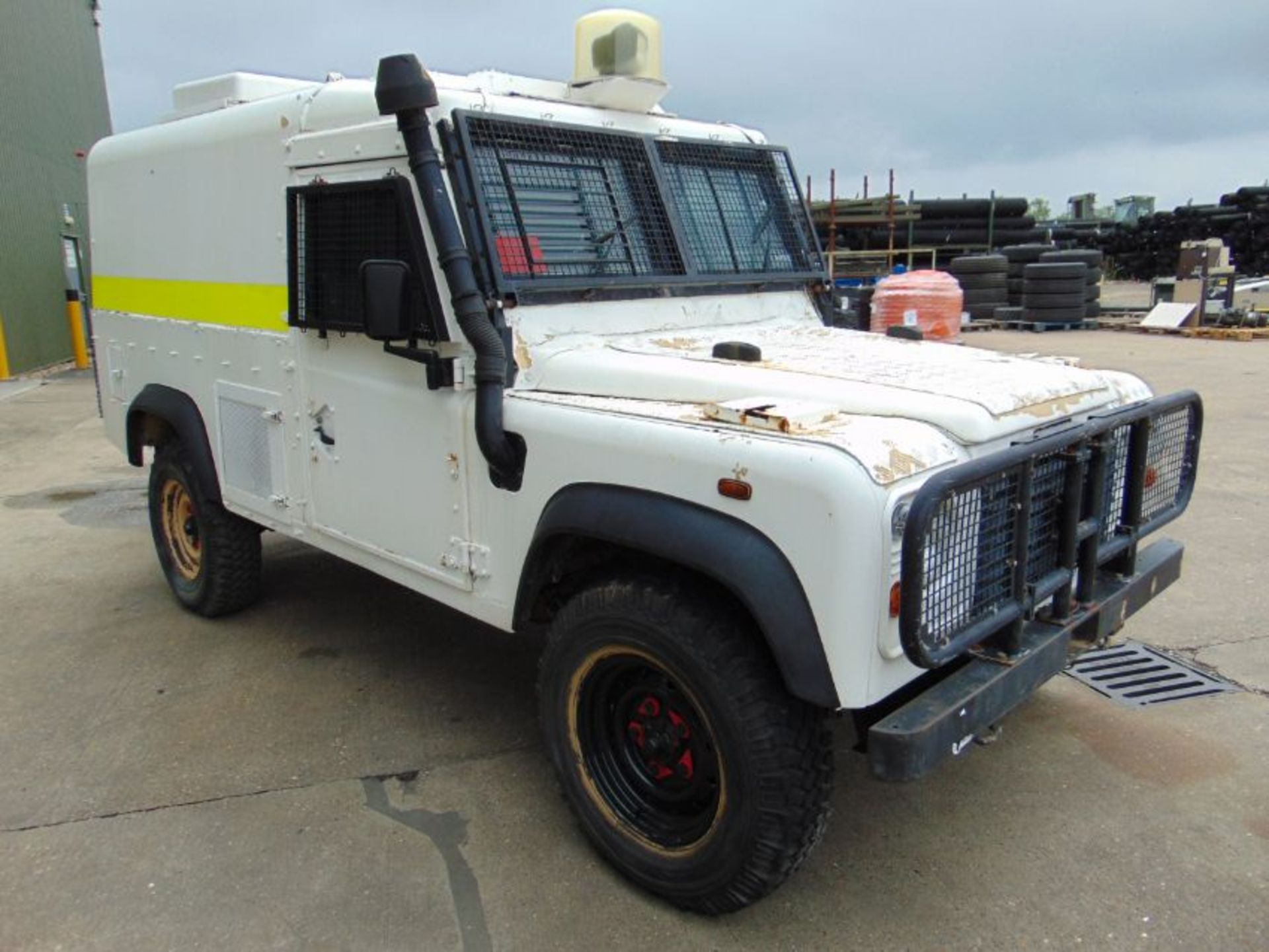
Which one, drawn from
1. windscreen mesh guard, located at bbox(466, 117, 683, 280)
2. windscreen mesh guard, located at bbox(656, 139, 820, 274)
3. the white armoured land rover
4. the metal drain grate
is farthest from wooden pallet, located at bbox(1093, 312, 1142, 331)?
windscreen mesh guard, located at bbox(466, 117, 683, 280)

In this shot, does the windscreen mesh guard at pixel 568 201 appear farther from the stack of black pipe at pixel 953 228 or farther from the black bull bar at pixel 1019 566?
the stack of black pipe at pixel 953 228

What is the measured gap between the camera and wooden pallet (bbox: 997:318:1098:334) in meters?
18.7

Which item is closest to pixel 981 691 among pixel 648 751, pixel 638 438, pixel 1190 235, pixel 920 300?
pixel 648 751

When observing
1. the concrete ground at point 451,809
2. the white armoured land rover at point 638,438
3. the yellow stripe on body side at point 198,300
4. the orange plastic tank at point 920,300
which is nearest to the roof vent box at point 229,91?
the white armoured land rover at point 638,438

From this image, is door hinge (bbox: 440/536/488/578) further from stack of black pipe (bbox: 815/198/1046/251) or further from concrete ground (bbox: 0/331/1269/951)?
stack of black pipe (bbox: 815/198/1046/251)

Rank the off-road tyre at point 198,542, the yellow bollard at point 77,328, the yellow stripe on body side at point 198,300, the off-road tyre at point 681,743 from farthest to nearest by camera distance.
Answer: the yellow bollard at point 77,328 < the off-road tyre at point 198,542 < the yellow stripe on body side at point 198,300 < the off-road tyre at point 681,743

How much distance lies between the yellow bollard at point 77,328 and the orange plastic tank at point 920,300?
43.5 ft

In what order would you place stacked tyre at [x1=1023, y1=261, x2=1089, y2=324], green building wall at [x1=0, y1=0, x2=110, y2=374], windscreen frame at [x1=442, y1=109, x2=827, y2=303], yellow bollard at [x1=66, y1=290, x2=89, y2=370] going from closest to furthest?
windscreen frame at [x1=442, y1=109, x2=827, y2=303]
green building wall at [x1=0, y1=0, x2=110, y2=374]
yellow bollard at [x1=66, y1=290, x2=89, y2=370]
stacked tyre at [x1=1023, y1=261, x2=1089, y2=324]

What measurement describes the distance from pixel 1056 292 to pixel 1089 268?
924 mm

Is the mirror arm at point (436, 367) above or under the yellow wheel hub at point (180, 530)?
above

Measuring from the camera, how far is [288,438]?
4.11 metres

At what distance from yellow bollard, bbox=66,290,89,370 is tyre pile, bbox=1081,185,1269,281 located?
969 inches

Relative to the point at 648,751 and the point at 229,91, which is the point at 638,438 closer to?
the point at 648,751

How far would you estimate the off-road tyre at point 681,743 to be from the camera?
2.48 meters
